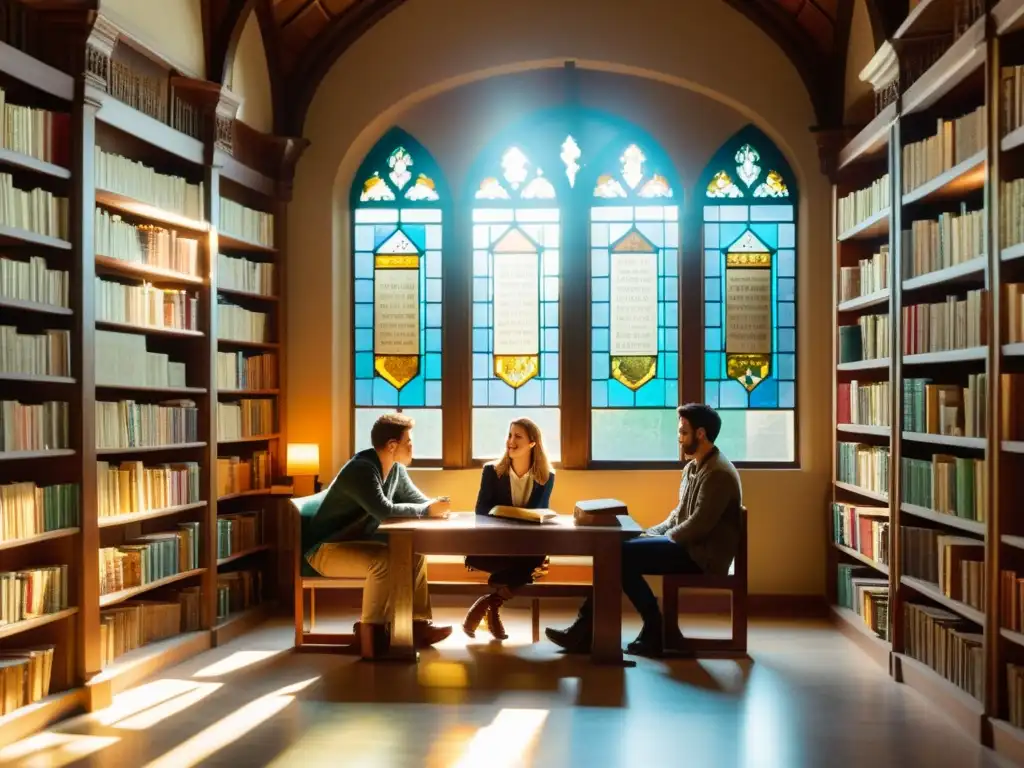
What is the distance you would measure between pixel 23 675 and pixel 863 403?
4953mm

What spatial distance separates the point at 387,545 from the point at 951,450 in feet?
10.4

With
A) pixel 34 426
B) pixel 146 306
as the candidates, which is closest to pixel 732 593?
pixel 146 306

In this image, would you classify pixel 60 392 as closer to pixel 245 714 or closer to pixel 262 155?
pixel 245 714

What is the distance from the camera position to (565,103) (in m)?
8.20

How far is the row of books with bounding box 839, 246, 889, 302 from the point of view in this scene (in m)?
6.52

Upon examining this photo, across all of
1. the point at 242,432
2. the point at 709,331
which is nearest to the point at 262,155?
the point at 242,432

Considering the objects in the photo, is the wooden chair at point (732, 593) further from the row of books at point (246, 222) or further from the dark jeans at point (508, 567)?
the row of books at point (246, 222)

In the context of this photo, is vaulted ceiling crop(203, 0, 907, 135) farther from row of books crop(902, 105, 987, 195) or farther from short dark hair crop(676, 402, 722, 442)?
short dark hair crop(676, 402, 722, 442)

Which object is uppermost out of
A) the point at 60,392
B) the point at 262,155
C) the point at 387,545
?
the point at 262,155

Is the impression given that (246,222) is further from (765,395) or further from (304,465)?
(765,395)

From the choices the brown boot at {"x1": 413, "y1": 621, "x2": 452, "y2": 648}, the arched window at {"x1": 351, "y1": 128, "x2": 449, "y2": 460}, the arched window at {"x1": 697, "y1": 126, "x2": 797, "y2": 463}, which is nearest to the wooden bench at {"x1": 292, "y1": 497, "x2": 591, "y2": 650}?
the brown boot at {"x1": 413, "y1": 621, "x2": 452, "y2": 648}

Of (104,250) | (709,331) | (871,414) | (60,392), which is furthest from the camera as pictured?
(709,331)

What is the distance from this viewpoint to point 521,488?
6883 millimetres

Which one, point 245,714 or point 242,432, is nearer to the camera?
point 245,714
